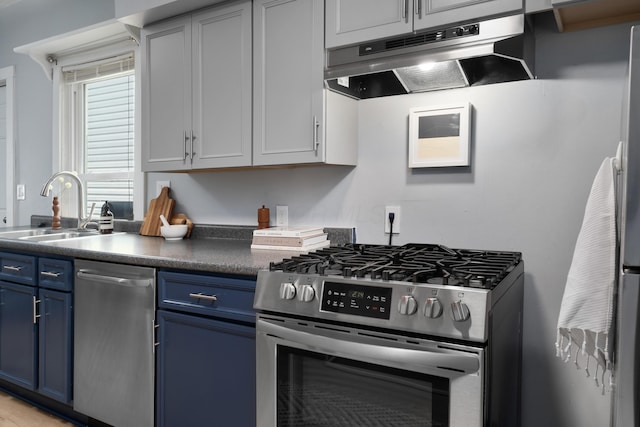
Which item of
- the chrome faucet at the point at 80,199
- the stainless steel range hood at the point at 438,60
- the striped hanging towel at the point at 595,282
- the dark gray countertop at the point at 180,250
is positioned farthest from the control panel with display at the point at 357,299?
the chrome faucet at the point at 80,199

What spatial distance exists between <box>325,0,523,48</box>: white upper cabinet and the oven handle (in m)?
1.12

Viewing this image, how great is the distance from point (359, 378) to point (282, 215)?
122 centimetres

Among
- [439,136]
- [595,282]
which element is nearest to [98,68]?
[439,136]

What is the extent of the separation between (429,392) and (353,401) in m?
0.25

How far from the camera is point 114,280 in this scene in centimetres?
201

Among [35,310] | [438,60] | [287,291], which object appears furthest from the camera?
[35,310]

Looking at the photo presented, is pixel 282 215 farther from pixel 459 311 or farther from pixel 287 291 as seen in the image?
pixel 459 311

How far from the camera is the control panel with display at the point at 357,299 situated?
51.6 inches

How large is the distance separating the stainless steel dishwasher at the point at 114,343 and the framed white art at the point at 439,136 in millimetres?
1233

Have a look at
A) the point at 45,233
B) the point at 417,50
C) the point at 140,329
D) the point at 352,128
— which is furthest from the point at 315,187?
the point at 45,233

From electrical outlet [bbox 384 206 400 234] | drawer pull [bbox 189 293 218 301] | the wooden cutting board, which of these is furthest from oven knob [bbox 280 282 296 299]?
the wooden cutting board

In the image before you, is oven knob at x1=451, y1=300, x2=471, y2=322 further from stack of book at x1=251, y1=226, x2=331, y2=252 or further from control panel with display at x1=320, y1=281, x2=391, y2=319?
stack of book at x1=251, y1=226, x2=331, y2=252

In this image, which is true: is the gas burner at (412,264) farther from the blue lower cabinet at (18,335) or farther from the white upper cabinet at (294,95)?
the blue lower cabinet at (18,335)

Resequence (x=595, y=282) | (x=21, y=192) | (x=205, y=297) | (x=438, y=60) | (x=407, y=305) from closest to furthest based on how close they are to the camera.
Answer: (x=595, y=282)
(x=407, y=305)
(x=438, y=60)
(x=205, y=297)
(x=21, y=192)
